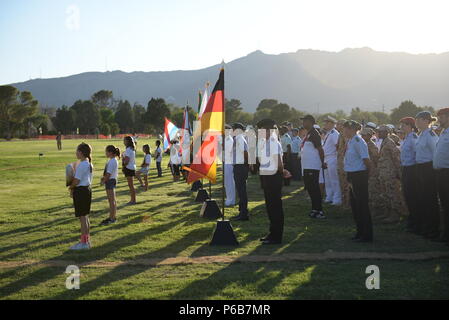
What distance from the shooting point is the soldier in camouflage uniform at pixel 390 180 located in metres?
9.82

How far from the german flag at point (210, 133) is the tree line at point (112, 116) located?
7399 centimetres

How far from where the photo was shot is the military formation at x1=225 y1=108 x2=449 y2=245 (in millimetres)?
7816

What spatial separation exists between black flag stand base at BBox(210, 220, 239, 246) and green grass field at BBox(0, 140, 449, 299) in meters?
0.18

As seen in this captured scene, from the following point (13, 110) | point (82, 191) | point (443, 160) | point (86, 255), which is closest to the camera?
point (86, 255)

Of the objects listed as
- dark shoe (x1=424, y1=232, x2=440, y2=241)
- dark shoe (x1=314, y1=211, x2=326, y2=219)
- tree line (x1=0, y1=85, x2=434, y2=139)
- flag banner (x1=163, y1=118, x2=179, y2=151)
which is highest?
tree line (x1=0, y1=85, x2=434, y2=139)

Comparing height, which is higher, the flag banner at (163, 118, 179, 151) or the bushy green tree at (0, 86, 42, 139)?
the bushy green tree at (0, 86, 42, 139)

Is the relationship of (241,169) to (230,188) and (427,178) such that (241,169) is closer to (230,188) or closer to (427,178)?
(230,188)

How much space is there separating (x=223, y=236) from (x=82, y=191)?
2632mm

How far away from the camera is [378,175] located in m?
10.2

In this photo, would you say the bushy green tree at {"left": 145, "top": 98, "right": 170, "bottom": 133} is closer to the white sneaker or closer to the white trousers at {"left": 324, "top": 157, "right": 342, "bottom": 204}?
the white trousers at {"left": 324, "top": 157, "right": 342, "bottom": 204}

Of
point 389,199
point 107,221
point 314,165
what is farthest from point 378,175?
point 107,221

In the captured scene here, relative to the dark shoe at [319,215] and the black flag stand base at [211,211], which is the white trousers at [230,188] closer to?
the black flag stand base at [211,211]

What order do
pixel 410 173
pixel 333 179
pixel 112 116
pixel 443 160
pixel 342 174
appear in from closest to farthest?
pixel 443 160 < pixel 410 173 < pixel 342 174 < pixel 333 179 < pixel 112 116

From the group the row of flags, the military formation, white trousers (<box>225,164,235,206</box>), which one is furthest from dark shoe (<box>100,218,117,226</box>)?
white trousers (<box>225,164,235,206</box>)
